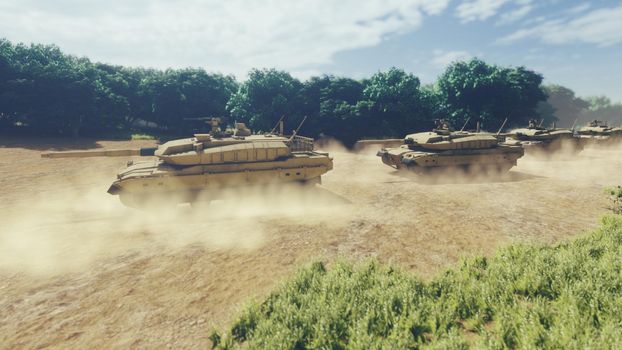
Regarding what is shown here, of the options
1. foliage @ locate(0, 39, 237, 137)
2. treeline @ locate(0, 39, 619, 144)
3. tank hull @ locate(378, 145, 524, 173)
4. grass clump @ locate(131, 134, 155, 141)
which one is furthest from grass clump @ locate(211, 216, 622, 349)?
foliage @ locate(0, 39, 237, 137)

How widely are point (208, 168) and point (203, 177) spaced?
0.40m

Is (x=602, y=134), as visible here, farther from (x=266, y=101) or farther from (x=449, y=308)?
(x=449, y=308)

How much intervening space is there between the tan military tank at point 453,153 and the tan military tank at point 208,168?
5.50 m

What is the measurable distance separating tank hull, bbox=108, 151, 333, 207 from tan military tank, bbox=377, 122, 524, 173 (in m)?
5.50

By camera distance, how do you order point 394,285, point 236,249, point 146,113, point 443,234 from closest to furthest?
1. point 394,285
2. point 236,249
3. point 443,234
4. point 146,113

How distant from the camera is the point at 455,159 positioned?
56.1 feet

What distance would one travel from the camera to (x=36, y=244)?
28.6ft

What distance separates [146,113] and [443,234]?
40463mm

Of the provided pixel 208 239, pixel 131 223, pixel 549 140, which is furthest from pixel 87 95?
pixel 549 140

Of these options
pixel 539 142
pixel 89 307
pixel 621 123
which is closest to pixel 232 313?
pixel 89 307

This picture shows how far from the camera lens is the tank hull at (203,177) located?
11109 mm

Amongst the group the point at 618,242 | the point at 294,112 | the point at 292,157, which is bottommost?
the point at 618,242

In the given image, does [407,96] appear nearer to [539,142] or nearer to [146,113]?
[539,142]

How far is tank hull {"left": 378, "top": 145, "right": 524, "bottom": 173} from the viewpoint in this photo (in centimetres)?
1656
